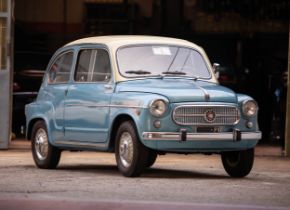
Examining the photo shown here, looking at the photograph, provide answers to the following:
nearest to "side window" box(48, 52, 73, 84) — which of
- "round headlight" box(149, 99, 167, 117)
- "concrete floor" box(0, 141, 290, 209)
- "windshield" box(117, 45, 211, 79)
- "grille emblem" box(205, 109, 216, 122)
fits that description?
"windshield" box(117, 45, 211, 79)

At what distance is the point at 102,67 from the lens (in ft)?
46.3

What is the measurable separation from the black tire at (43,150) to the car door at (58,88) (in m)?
0.31

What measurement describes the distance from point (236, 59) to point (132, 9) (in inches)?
106

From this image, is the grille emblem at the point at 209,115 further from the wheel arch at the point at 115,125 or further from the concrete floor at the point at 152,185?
the wheel arch at the point at 115,125

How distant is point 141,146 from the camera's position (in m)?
12.7

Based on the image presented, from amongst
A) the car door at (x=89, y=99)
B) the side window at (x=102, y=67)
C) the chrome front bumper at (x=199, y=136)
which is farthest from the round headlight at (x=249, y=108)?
the side window at (x=102, y=67)

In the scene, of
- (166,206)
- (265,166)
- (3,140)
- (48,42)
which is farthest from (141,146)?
(48,42)

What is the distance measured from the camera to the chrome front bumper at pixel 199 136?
41.1 ft

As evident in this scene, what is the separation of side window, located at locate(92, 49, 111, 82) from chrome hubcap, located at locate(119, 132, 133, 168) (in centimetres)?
111

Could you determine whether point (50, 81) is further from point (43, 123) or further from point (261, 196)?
point (261, 196)

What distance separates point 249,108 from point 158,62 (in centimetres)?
155

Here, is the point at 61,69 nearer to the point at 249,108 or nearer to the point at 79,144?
the point at 79,144

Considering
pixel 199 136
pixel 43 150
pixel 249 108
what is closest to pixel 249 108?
pixel 249 108

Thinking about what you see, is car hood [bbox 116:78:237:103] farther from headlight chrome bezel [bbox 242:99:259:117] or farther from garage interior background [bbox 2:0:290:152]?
garage interior background [bbox 2:0:290:152]
